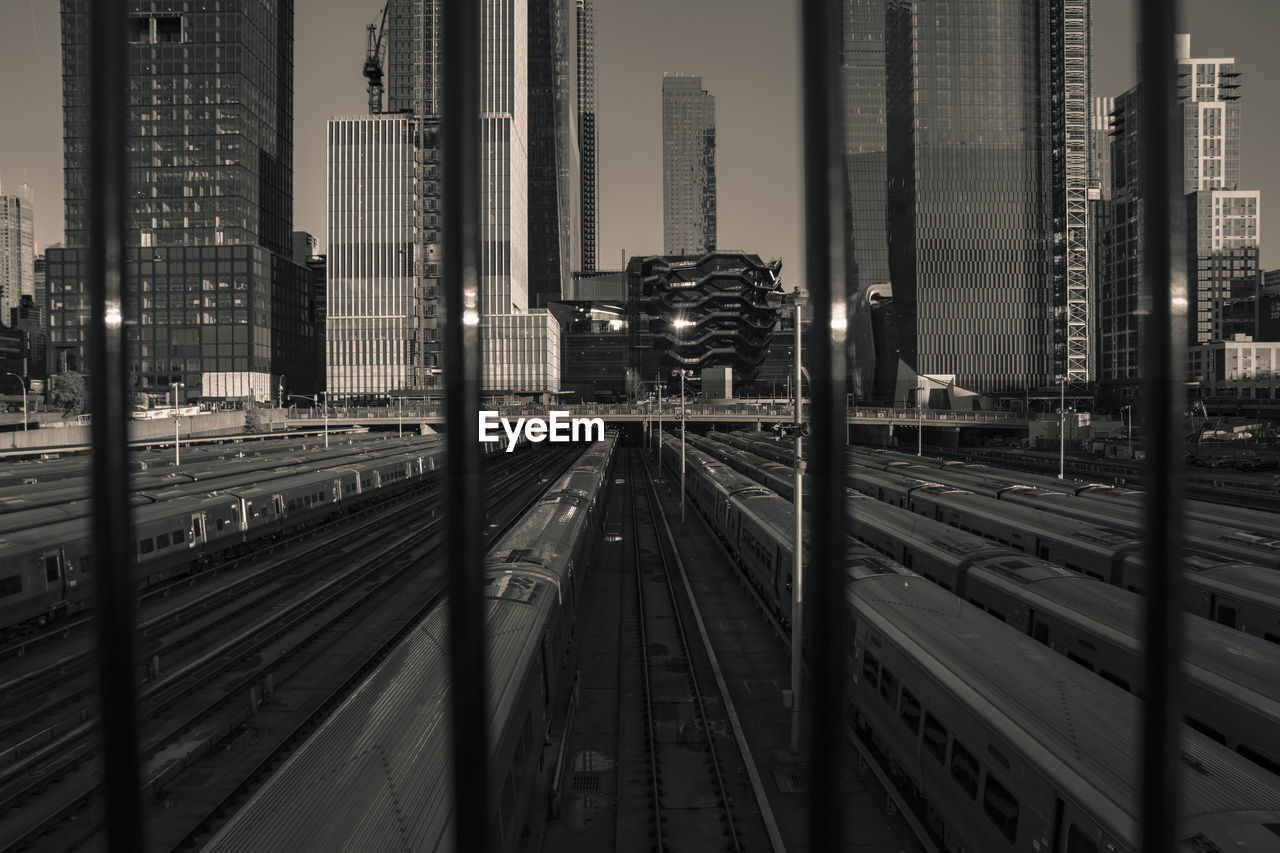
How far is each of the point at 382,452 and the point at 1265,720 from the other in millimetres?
47806

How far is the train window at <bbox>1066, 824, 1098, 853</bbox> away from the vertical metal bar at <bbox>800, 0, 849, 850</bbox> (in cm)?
561

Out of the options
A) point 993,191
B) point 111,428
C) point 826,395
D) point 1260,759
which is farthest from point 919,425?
point 993,191

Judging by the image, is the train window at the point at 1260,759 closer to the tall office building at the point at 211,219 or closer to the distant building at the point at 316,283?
the tall office building at the point at 211,219

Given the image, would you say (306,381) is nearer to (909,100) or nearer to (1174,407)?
(909,100)

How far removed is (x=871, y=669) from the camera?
34.1 ft

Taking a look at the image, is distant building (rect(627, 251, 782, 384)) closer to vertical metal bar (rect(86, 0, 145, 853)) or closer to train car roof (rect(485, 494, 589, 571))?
train car roof (rect(485, 494, 589, 571))

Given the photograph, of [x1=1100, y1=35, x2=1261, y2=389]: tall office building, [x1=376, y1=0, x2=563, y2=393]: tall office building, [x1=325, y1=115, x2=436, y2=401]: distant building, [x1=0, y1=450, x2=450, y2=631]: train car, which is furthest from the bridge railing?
[x1=0, y1=450, x2=450, y2=631]: train car

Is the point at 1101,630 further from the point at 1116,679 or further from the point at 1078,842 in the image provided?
the point at 1078,842

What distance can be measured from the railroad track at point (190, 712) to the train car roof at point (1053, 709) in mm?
5428

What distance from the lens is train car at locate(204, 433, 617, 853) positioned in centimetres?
516

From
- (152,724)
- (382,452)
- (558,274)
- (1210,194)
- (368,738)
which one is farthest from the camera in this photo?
(558,274)

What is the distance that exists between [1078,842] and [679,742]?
24.9 ft

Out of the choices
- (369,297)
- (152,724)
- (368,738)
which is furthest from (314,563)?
(369,297)

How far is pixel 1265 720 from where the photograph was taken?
714 cm
